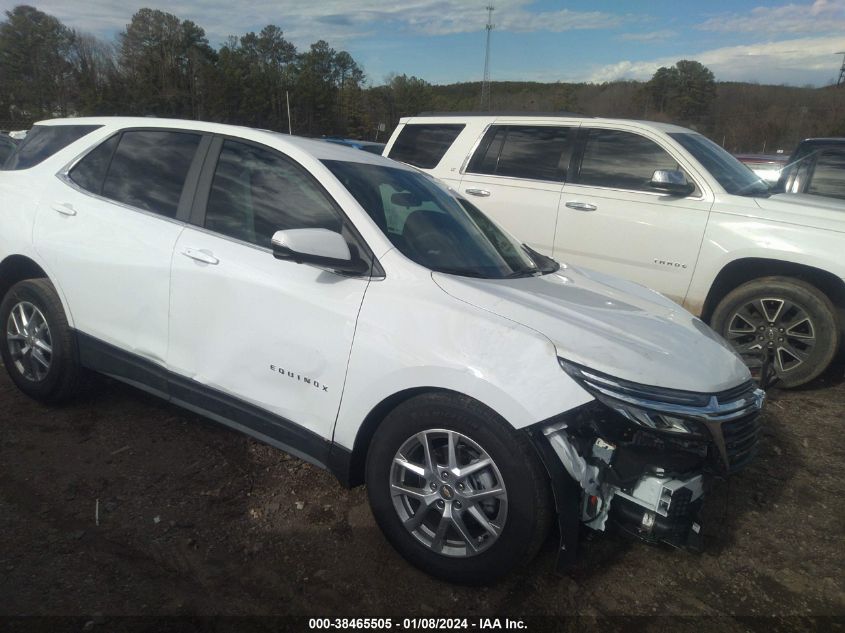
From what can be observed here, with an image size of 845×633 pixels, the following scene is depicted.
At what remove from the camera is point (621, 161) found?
560 cm

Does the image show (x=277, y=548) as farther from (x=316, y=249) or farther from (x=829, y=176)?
(x=829, y=176)

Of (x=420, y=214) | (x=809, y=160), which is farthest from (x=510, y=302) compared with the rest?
(x=809, y=160)

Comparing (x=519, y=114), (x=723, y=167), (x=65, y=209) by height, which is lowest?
(x=65, y=209)

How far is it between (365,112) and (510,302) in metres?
61.9

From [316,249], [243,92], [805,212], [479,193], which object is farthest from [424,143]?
[243,92]

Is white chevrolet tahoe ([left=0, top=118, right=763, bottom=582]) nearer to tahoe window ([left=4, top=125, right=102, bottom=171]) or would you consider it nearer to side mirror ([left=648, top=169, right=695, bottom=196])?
tahoe window ([left=4, top=125, right=102, bottom=171])

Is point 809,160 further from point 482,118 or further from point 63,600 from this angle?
point 63,600

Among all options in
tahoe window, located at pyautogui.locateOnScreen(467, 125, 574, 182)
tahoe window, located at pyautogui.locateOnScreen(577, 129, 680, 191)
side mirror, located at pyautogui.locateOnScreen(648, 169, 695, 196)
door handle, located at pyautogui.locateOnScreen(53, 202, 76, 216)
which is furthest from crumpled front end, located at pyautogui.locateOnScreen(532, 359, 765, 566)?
tahoe window, located at pyautogui.locateOnScreen(467, 125, 574, 182)

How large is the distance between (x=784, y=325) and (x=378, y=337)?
3.88 metres

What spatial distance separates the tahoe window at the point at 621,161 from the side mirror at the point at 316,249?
→ 3727mm

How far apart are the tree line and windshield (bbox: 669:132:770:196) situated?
3031cm

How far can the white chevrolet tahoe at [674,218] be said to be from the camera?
4.69m

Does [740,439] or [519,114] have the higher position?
[519,114]

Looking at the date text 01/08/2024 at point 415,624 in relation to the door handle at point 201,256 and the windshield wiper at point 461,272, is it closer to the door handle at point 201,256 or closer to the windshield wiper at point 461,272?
the windshield wiper at point 461,272
